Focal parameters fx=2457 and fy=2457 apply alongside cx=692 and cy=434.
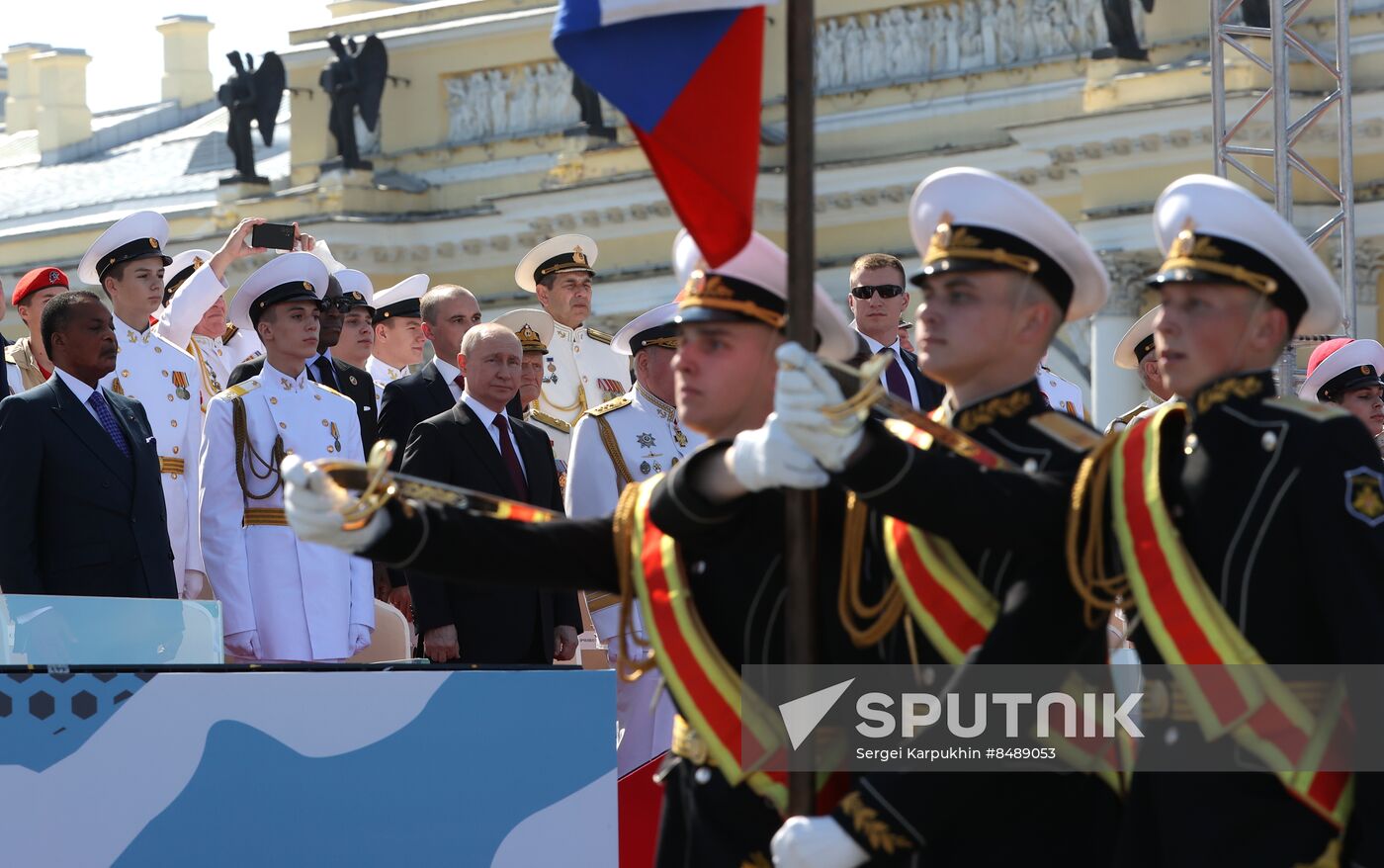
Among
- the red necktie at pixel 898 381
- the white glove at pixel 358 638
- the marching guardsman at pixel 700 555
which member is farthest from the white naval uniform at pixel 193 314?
the marching guardsman at pixel 700 555

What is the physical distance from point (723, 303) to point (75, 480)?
4033mm

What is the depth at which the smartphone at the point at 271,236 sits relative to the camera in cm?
1062

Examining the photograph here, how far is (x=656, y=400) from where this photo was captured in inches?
341

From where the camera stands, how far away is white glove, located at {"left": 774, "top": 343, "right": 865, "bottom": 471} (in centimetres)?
361

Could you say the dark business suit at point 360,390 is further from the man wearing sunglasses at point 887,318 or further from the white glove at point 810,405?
the white glove at point 810,405

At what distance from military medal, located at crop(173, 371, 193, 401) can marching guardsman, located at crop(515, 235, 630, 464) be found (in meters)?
1.77

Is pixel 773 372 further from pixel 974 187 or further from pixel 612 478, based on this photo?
pixel 612 478

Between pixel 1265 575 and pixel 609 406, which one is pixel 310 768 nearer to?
pixel 1265 575

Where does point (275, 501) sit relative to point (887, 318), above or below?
below

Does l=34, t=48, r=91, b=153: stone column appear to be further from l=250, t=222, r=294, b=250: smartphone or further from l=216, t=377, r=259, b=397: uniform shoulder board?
l=216, t=377, r=259, b=397: uniform shoulder board

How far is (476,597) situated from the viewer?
8227mm

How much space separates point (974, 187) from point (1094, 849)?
1.12m

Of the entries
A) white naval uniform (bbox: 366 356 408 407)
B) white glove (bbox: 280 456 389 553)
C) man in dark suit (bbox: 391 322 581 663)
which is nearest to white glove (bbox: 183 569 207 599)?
man in dark suit (bbox: 391 322 581 663)

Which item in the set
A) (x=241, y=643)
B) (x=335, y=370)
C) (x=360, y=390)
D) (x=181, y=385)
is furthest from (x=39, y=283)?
(x=241, y=643)
